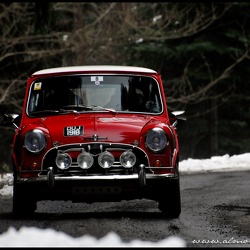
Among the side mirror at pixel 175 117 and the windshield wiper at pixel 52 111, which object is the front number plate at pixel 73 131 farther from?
the side mirror at pixel 175 117

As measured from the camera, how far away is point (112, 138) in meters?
9.96

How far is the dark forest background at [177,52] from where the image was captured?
87.9 feet

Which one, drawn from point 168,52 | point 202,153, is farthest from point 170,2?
point 202,153

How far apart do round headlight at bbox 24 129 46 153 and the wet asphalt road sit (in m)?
0.82

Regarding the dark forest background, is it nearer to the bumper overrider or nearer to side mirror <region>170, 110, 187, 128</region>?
side mirror <region>170, 110, 187, 128</region>

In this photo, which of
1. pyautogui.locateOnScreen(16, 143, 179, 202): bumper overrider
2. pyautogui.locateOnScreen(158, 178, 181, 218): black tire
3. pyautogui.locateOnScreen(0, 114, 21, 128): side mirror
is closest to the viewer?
pyautogui.locateOnScreen(16, 143, 179, 202): bumper overrider

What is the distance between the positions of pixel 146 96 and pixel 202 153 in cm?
2529

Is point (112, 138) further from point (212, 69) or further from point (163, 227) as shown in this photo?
point (212, 69)

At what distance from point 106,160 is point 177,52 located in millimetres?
22395

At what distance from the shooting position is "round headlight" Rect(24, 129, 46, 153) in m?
10.0

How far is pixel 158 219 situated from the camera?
1021 centimetres

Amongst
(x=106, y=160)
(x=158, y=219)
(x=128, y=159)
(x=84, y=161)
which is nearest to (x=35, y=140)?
(x=84, y=161)

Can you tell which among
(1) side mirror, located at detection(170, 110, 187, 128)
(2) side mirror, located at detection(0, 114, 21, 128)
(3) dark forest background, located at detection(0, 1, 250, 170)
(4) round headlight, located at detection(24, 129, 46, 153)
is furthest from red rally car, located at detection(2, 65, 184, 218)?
(3) dark forest background, located at detection(0, 1, 250, 170)

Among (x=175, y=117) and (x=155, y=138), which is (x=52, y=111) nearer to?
(x=155, y=138)
